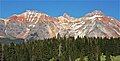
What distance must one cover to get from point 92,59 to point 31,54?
35880mm

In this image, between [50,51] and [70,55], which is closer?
[70,55]

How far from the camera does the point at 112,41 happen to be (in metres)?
188

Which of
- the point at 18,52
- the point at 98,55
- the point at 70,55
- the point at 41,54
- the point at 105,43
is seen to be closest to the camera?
the point at 98,55

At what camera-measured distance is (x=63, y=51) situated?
14838 cm

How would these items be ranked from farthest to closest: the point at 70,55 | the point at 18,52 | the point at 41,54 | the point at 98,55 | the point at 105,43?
the point at 105,43, the point at 18,52, the point at 41,54, the point at 70,55, the point at 98,55

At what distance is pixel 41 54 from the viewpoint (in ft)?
525

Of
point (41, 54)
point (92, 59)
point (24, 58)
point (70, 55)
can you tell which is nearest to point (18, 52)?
point (24, 58)

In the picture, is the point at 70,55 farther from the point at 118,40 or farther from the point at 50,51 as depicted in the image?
the point at 118,40

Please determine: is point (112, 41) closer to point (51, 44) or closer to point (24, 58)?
point (51, 44)

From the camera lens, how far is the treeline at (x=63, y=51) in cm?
14500

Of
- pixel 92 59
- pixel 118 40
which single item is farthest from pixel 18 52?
pixel 118 40

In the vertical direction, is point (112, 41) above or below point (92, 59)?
above

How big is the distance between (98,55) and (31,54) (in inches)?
1519

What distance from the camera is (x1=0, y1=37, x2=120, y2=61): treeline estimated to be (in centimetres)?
14500
